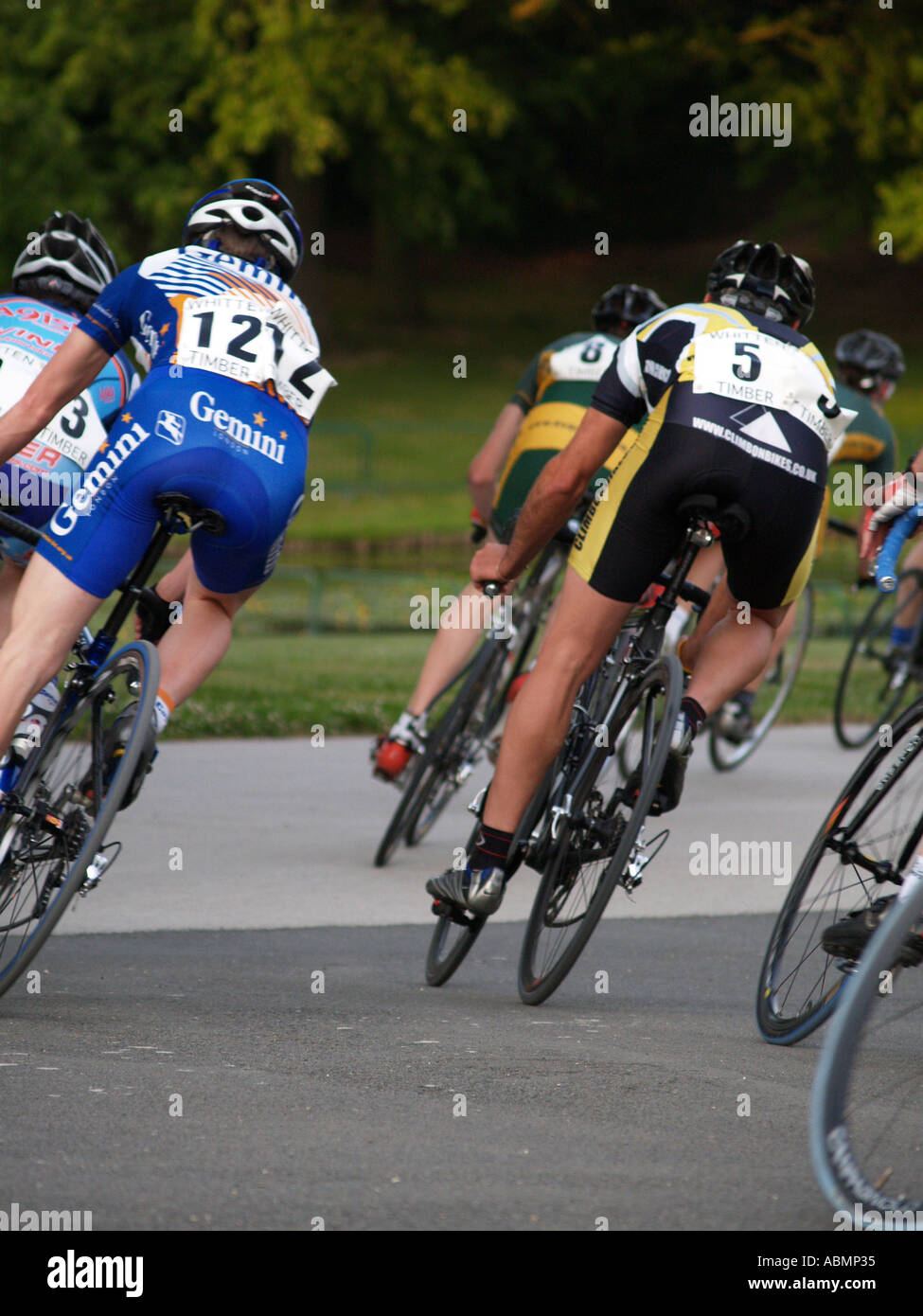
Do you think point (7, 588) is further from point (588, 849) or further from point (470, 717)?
point (588, 849)

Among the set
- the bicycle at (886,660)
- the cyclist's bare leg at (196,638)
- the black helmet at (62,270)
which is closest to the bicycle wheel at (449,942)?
the cyclist's bare leg at (196,638)

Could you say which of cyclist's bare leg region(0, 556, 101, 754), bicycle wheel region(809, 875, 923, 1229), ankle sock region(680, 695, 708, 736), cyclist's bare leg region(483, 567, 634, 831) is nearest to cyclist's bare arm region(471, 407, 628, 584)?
cyclist's bare leg region(483, 567, 634, 831)

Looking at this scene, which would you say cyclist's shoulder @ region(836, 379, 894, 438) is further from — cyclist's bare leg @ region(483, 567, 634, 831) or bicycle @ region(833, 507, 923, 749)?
cyclist's bare leg @ region(483, 567, 634, 831)

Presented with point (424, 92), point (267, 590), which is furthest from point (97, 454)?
point (424, 92)

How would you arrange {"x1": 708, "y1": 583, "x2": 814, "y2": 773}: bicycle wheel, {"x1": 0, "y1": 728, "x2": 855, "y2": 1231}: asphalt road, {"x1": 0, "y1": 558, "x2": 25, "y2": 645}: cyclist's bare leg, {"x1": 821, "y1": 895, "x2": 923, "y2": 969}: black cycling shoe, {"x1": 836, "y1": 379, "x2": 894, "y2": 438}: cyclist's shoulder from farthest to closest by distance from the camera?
{"x1": 708, "y1": 583, "x2": 814, "y2": 773}: bicycle wheel < {"x1": 836, "y1": 379, "x2": 894, "y2": 438}: cyclist's shoulder < {"x1": 0, "y1": 558, "x2": 25, "y2": 645}: cyclist's bare leg < {"x1": 821, "y1": 895, "x2": 923, "y2": 969}: black cycling shoe < {"x1": 0, "y1": 728, "x2": 855, "y2": 1231}: asphalt road

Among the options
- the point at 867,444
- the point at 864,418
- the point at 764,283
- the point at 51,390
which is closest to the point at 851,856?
the point at 764,283

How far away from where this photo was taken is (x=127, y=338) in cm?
471

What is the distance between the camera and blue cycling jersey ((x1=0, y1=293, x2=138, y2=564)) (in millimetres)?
5250

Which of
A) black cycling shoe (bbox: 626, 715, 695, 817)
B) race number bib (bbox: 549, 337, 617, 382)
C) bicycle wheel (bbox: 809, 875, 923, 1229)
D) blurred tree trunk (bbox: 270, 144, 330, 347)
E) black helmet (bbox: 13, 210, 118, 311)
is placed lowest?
bicycle wheel (bbox: 809, 875, 923, 1229)

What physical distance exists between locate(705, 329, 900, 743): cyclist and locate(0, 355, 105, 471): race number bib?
3618 millimetres

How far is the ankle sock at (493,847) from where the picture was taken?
15.8 ft

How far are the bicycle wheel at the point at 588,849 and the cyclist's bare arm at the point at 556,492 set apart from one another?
1.52ft
